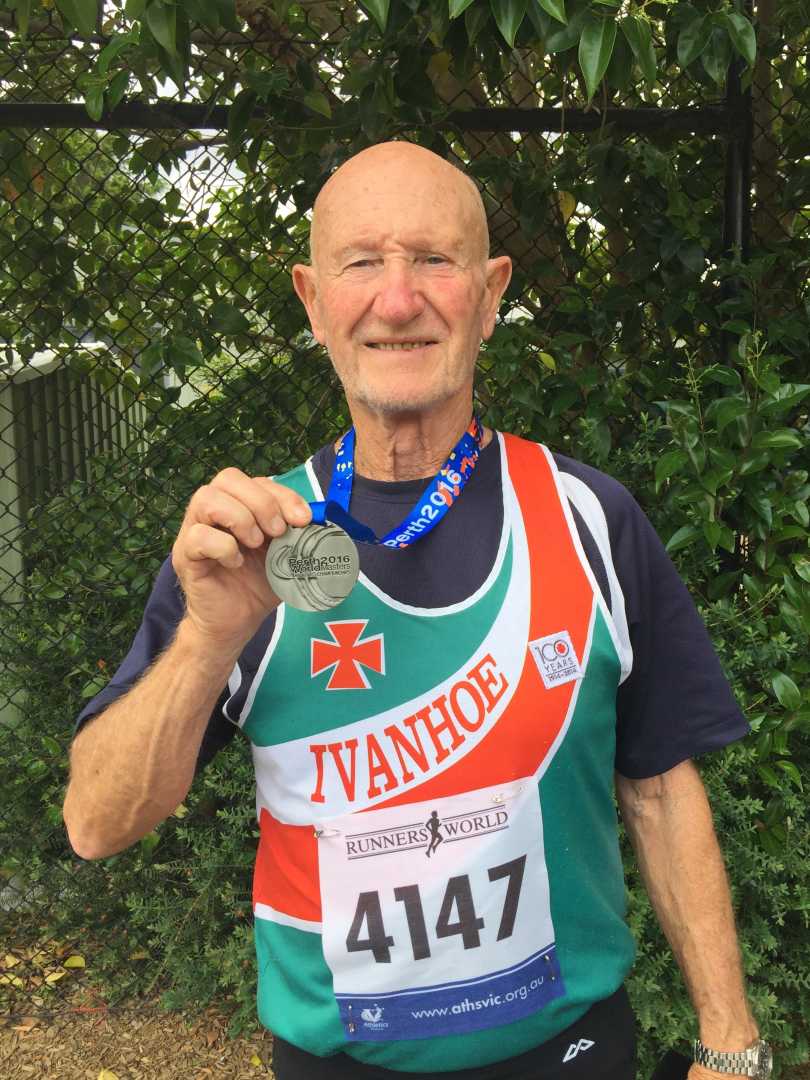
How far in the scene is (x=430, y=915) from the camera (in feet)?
4.59

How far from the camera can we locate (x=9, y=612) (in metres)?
3.69

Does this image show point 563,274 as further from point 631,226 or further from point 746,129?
point 746,129

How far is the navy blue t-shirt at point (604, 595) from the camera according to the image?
58.4 inches

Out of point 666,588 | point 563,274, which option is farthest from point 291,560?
point 563,274

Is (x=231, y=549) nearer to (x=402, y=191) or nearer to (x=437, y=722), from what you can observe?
(x=437, y=722)

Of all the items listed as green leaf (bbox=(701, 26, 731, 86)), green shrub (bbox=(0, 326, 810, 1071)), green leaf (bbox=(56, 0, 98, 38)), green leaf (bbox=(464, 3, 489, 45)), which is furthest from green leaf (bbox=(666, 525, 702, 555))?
green leaf (bbox=(56, 0, 98, 38))

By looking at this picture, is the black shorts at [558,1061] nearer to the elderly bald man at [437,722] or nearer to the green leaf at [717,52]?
the elderly bald man at [437,722]

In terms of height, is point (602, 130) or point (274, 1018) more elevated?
point (602, 130)

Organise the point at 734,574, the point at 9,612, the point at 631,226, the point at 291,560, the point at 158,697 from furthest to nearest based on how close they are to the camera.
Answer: the point at 9,612, the point at 631,226, the point at 734,574, the point at 158,697, the point at 291,560

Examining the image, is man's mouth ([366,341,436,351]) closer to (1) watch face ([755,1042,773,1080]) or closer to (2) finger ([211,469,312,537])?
(2) finger ([211,469,312,537])

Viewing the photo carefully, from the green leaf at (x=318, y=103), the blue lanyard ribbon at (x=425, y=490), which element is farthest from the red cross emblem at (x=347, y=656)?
the green leaf at (x=318, y=103)

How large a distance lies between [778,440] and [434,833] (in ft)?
5.72

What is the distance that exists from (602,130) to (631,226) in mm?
306

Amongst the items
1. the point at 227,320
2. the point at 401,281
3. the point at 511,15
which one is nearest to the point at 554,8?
the point at 511,15
